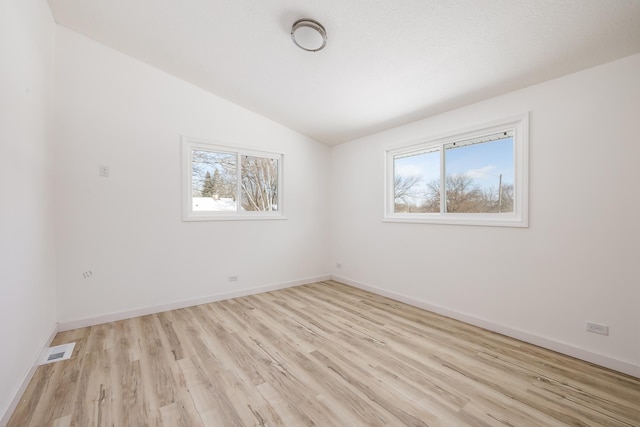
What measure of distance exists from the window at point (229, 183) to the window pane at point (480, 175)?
8.15 feet

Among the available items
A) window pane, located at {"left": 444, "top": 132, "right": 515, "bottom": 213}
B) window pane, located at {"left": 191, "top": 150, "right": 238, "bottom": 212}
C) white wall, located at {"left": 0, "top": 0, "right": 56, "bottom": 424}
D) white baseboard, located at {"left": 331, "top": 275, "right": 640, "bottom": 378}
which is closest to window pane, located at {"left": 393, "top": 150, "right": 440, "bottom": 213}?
window pane, located at {"left": 444, "top": 132, "right": 515, "bottom": 213}

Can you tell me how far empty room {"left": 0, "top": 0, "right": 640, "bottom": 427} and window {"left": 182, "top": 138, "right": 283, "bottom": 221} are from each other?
32 millimetres

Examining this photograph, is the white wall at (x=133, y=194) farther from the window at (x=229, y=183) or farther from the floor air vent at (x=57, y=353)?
the floor air vent at (x=57, y=353)

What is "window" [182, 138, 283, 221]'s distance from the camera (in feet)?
11.7

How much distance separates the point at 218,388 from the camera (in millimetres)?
1847

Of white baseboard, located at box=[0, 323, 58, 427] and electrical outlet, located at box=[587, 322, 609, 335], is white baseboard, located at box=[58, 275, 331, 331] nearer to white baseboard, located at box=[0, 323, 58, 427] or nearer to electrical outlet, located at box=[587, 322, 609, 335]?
white baseboard, located at box=[0, 323, 58, 427]

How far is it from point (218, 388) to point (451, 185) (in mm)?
3068

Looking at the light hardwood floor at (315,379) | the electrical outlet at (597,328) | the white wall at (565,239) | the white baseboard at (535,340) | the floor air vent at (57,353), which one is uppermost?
the white wall at (565,239)

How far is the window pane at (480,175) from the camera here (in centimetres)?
277

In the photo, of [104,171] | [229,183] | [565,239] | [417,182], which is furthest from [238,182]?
[565,239]

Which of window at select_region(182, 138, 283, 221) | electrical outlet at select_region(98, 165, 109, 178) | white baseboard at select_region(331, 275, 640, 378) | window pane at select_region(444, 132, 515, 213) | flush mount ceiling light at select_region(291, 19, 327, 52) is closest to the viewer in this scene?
white baseboard at select_region(331, 275, 640, 378)

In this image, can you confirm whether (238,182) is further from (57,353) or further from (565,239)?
(565,239)

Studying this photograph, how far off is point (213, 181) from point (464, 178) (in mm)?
3205

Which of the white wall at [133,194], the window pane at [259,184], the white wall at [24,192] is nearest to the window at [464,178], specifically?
the window pane at [259,184]
